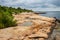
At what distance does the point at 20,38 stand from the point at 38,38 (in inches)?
86.7

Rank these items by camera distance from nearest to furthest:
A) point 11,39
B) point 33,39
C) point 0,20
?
point 11,39
point 33,39
point 0,20

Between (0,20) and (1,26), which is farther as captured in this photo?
(0,20)

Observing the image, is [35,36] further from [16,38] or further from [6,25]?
[6,25]

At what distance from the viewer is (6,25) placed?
83.9ft

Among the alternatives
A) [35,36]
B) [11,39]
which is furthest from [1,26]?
[11,39]

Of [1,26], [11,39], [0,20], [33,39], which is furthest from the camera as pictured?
[0,20]

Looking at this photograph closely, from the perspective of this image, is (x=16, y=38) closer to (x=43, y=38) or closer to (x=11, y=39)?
(x=11, y=39)

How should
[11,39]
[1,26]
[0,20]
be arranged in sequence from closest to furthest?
[11,39], [1,26], [0,20]

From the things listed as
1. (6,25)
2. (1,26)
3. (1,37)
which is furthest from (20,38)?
(6,25)

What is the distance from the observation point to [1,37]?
17062mm

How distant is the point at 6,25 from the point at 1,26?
7.16 feet

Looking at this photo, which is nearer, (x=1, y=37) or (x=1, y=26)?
(x=1, y=37)

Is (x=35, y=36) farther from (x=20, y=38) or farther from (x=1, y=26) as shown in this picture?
(x=1, y=26)

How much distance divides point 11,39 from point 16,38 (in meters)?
0.61
